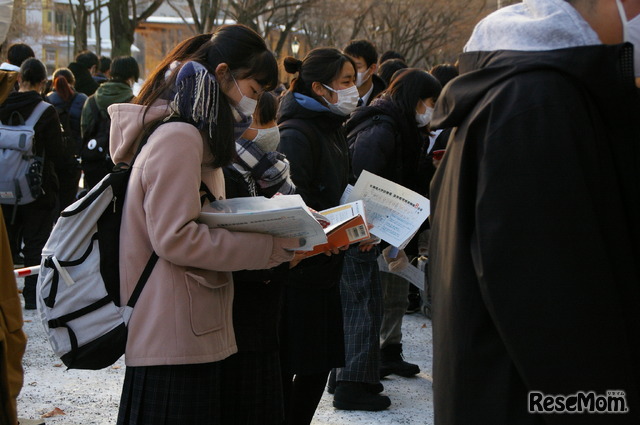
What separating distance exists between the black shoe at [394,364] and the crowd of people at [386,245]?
592 mm

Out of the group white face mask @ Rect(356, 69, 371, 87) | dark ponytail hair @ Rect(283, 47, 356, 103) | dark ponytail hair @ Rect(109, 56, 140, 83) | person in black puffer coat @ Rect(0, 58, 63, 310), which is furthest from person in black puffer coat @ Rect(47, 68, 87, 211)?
dark ponytail hair @ Rect(283, 47, 356, 103)

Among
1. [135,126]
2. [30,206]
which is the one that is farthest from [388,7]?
[135,126]

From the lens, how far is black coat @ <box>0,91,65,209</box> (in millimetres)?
6492

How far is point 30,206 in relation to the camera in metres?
6.85

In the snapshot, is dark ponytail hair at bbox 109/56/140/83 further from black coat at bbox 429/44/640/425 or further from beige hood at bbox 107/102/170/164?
black coat at bbox 429/44/640/425

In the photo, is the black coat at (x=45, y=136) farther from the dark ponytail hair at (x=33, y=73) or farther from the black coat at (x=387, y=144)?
the black coat at (x=387, y=144)

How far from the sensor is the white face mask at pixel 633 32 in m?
1.76

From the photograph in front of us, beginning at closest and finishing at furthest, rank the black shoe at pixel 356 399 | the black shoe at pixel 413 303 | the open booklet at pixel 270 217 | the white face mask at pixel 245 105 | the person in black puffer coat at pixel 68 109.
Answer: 1. the open booklet at pixel 270 217
2. the white face mask at pixel 245 105
3. the black shoe at pixel 356 399
4. the black shoe at pixel 413 303
5. the person in black puffer coat at pixel 68 109

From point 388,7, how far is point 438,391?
27799 millimetres

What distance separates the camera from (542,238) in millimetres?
1596

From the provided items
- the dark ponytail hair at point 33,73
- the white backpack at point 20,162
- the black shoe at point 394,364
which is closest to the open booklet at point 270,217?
the black shoe at point 394,364

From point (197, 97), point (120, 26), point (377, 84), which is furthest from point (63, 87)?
point (120, 26)

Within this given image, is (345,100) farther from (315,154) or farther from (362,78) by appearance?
(362,78)

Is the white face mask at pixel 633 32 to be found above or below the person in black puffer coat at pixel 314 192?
above
